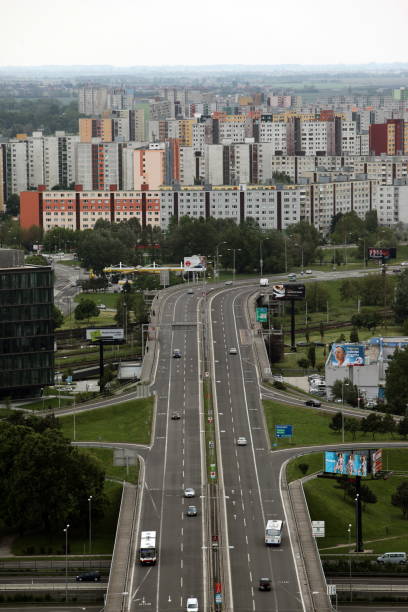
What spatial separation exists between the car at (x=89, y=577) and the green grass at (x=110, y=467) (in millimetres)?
9881

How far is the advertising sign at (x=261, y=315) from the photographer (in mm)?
107812

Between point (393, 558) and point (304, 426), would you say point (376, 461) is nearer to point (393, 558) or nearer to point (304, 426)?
point (393, 558)

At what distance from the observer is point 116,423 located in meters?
84.7

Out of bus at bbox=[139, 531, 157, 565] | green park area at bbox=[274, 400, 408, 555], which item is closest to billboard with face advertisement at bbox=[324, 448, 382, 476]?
green park area at bbox=[274, 400, 408, 555]

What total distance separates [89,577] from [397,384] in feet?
99.9

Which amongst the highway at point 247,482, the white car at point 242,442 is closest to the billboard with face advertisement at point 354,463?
the highway at point 247,482

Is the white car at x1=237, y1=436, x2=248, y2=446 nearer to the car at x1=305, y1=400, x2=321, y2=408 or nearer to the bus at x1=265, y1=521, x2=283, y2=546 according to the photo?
the car at x1=305, y1=400, x2=321, y2=408

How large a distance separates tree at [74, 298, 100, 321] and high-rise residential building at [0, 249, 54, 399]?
2856cm

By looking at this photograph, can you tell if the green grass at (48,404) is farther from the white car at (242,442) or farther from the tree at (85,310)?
the tree at (85,310)

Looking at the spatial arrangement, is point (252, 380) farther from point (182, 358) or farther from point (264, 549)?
point (264, 549)

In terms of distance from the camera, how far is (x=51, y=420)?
79188mm

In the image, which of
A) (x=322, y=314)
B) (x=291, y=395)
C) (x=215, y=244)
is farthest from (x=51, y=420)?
(x=215, y=244)

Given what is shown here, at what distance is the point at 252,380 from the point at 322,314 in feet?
104

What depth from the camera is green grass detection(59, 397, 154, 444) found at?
8125cm
